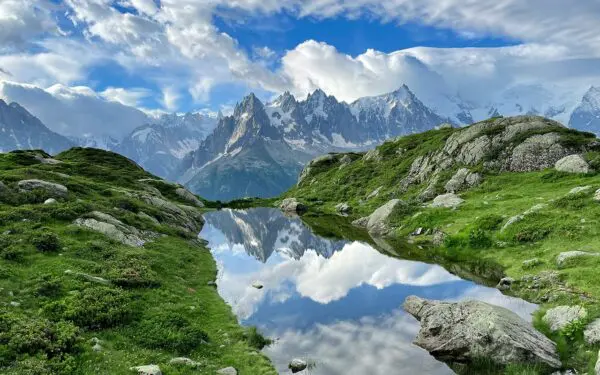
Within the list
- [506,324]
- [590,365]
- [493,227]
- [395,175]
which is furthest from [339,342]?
[395,175]

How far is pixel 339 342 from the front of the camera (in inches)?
1030

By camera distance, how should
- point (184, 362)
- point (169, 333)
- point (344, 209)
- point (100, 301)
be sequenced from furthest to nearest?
point (344, 209) → point (100, 301) → point (169, 333) → point (184, 362)

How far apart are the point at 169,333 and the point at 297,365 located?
24.1 ft

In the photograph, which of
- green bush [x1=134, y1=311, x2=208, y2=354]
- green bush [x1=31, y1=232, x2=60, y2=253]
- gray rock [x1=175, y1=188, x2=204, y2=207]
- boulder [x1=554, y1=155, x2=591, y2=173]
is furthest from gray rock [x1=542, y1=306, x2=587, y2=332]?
gray rock [x1=175, y1=188, x2=204, y2=207]

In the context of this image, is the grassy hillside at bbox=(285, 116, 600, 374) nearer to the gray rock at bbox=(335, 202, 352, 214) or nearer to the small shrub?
the small shrub

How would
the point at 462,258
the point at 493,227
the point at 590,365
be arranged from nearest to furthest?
the point at 590,365, the point at 462,258, the point at 493,227

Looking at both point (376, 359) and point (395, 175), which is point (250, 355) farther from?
point (395, 175)

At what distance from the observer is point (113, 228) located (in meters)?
44.3

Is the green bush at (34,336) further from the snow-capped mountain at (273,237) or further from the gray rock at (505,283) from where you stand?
the snow-capped mountain at (273,237)

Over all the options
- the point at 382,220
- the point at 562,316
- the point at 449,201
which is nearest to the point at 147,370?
the point at 562,316

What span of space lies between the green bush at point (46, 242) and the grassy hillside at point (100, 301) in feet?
0.28

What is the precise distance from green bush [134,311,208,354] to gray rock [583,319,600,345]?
67.8 feet

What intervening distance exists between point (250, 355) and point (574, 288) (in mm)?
22585

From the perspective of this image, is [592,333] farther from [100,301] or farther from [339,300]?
[100,301]
